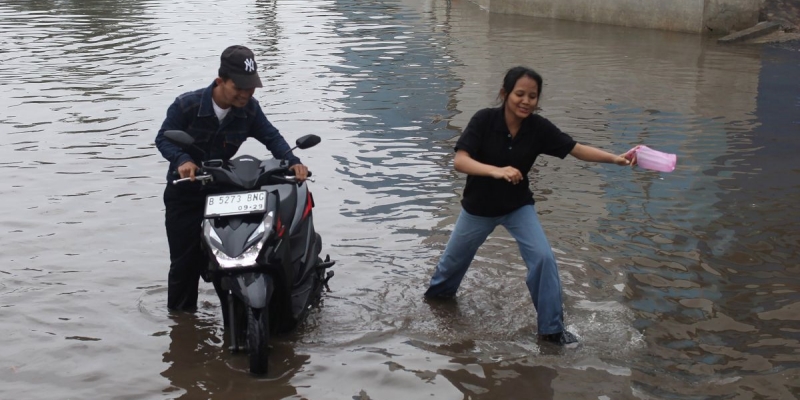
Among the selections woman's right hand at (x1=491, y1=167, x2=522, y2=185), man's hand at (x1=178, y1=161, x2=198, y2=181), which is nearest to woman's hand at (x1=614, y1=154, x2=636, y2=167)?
woman's right hand at (x1=491, y1=167, x2=522, y2=185)

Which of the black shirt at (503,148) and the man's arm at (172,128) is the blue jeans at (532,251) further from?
the man's arm at (172,128)

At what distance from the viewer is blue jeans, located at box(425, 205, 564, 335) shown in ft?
18.6

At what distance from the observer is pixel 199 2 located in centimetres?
3056

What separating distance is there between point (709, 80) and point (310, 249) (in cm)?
1020

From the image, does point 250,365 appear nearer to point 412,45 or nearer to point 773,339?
point 773,339

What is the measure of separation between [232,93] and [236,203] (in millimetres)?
701

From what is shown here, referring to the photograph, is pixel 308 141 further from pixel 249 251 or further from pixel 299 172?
pixel 249 251

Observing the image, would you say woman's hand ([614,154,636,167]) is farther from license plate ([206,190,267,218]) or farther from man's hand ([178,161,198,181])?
man's hand ([178,161,198,181])

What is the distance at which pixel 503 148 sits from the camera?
568 cm

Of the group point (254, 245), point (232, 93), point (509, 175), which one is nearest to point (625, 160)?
point (509, 175)

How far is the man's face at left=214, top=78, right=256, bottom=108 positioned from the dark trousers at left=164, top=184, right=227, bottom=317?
61 centimetres

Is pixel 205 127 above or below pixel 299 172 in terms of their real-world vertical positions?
above

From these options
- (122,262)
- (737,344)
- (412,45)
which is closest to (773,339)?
(737,344)

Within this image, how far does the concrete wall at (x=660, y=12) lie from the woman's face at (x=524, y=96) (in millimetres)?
15108
